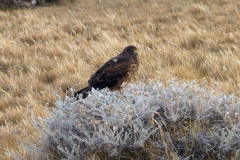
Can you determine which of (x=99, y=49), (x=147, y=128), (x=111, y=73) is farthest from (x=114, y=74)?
(x=99, y=49)

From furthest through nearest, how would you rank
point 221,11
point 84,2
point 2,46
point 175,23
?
point 84,2
point 221,11
point 175,23
point 2,46

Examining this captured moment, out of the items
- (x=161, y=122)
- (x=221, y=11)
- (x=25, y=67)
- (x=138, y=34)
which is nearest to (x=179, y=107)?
(x=161, y=122)

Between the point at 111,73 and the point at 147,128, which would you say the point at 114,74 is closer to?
the point at 111,73

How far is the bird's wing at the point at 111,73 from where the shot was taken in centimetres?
405

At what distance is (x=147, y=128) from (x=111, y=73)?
1478 mm

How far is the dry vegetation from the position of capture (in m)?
4.34

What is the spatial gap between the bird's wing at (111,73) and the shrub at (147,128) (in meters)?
1.12

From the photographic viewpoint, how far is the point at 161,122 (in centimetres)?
276

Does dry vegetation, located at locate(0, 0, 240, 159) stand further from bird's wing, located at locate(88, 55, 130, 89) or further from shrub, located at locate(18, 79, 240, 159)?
shrub, located at locate(18, 79, 240, 159)

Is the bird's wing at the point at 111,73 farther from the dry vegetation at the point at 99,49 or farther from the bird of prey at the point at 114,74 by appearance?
the dry vegetation at the point at 99,49

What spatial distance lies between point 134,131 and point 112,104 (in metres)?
0.30

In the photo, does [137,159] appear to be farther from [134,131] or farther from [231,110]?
[231,110]

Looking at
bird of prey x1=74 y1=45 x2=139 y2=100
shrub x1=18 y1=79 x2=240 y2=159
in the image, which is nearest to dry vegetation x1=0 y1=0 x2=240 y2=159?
bird of prey x1=74 y1=45 x2=139 y2=100

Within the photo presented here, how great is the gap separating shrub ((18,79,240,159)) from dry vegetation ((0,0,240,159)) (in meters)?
0.64
